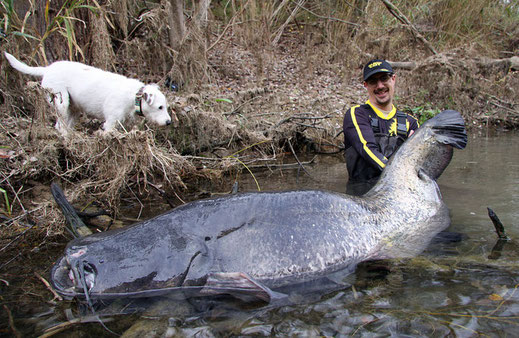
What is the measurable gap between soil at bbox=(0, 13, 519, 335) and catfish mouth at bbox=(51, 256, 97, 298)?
0.16 meters

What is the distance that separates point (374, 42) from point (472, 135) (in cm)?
371

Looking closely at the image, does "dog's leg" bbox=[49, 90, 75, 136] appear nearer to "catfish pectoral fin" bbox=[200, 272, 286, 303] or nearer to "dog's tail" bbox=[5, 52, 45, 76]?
"dog's tail" bbox=[5, 52, 45, 76]

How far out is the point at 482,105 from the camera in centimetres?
891

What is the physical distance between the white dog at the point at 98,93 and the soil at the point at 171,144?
0.27 meters

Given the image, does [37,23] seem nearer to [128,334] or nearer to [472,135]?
[128,334]

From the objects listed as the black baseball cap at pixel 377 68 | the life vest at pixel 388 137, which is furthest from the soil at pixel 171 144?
the black baseball cap at pixel 377 68

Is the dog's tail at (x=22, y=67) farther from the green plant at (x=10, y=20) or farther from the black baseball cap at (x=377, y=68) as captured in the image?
the black baseball cap at (x=377, y=68)

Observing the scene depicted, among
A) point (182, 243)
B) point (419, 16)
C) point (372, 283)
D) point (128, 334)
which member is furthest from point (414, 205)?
point (419, 16)

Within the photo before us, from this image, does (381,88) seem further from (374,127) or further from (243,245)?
(243,245)

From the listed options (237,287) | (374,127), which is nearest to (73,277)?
(237,287)

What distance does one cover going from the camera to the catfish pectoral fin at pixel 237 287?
2.25 metres

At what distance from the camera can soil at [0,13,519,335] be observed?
319 centimetres

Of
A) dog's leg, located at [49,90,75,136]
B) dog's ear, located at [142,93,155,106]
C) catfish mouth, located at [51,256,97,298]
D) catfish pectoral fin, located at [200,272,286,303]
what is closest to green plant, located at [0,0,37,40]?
dog's leg, located at [49,90,75,136]

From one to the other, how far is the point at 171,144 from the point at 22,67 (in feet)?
6.89
